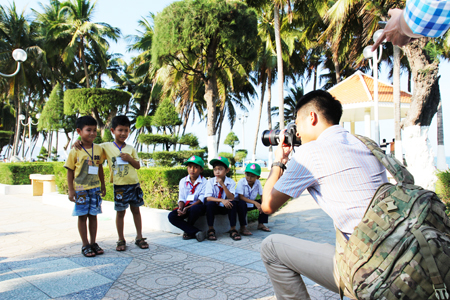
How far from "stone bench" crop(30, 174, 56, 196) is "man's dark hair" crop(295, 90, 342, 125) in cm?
984

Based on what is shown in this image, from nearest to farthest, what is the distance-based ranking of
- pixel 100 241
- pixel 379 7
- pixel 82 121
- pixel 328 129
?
pixel 328 129, pixel 82 121, pixel 100 241, pixel 379 7

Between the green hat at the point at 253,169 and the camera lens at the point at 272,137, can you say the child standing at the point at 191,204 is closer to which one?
the green hat at the point at 253,169

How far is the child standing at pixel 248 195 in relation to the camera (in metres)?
5.09

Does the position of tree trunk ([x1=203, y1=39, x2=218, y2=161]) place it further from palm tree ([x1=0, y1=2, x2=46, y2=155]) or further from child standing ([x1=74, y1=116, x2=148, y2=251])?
palm tree ([x1=0, y1=2, x2=46, y2=155])

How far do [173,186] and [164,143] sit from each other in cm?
471

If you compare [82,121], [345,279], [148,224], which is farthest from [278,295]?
[148,224]

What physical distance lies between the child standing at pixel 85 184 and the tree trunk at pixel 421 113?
7048 millimetres

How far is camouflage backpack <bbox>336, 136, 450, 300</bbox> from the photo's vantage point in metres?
1.19

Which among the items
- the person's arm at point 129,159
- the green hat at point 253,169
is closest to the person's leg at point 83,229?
the person's arm at point 129,159

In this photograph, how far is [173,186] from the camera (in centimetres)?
641

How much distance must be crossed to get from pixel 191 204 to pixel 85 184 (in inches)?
63.3

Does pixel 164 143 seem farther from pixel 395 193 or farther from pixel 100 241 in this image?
pixel 395 193

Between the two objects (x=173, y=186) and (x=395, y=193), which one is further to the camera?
(x=173, y=186)

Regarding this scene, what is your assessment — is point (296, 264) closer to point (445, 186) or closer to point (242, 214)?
point (242, 214)
